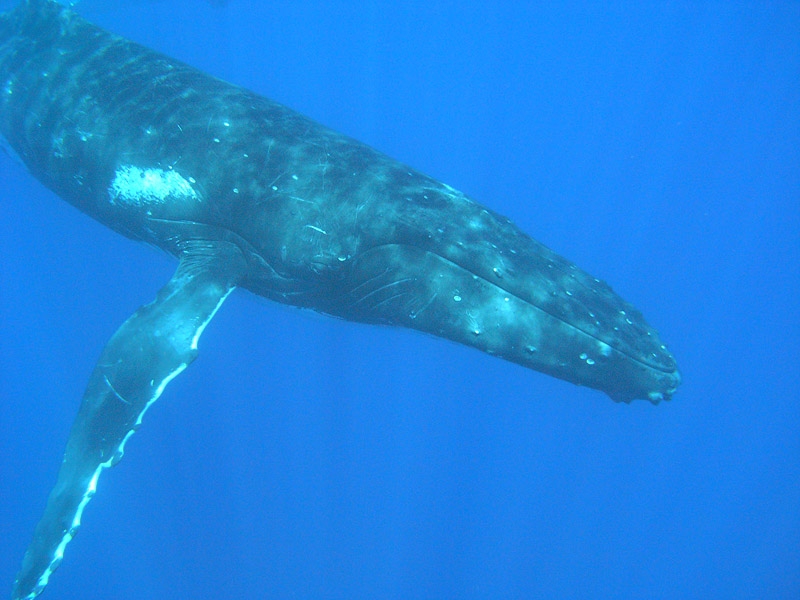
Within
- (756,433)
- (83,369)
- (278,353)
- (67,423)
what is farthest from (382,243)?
(756,433)

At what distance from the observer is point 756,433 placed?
25.3 metres

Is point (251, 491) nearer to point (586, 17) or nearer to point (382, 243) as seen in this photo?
point (382, 243)

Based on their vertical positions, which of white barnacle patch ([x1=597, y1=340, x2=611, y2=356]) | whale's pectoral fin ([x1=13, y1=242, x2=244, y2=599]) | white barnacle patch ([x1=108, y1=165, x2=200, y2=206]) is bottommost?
whale's pectoral fin ([x1=13, y1=242, x2=244, y2=599])

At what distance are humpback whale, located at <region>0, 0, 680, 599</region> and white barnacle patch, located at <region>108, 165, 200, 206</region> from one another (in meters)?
0.02

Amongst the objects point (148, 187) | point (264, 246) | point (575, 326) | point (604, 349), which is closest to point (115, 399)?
point (264, 246)

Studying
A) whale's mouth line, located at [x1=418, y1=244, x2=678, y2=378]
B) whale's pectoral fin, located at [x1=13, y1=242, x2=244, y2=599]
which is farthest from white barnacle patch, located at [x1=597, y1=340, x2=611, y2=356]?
whale's pectoral fin, located at [x1=13, y1=242, x2=244, y2=599]

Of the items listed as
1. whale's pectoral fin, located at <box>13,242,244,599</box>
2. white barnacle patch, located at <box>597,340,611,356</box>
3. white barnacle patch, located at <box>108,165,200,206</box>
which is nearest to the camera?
whale's pectoral fin, located at <box>13,242,244,599</box>

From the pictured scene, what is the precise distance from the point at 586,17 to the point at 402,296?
34.1 meters

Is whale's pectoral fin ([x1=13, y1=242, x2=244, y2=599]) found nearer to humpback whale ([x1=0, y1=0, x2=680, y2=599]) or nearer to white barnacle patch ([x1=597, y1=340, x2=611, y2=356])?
humpback whale ([x1=0, y1=0, x2=680, y2=599])

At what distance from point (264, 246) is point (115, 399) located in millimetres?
2178

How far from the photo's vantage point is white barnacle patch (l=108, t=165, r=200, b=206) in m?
6.51

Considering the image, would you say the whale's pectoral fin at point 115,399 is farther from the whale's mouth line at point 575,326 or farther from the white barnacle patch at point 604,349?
the white barnacle patch at point 604,349

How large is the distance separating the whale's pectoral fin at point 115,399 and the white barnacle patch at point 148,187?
1377mm

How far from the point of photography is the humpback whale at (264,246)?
535cm
